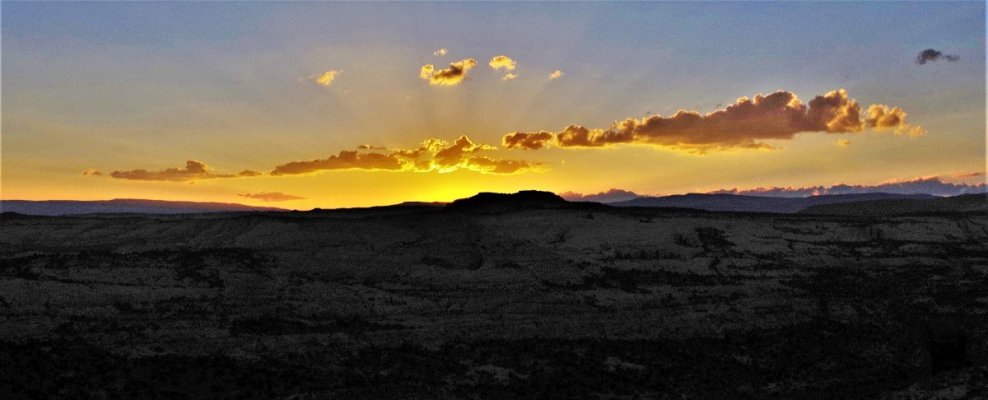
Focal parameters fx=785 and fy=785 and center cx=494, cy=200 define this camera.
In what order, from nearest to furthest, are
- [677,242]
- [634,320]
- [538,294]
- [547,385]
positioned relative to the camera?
1. [547,385]
2. [634,320]
3. [538,294]
4. [677,242]

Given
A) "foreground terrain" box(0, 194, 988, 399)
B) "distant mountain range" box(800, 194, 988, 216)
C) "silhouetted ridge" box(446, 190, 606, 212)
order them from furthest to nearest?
"distant mountain range" box(800, 194, 988, 216) < "silhouetted ridge" box(446, 190, 606, 212) < "foreground terrain" box(0, 194, 988, 399)

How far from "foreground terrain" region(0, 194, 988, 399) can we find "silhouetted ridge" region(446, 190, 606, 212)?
26.6 ft

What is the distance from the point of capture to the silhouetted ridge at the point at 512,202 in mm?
71812

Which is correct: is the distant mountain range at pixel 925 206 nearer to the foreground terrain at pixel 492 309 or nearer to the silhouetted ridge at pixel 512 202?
the foreground terrain at pixel 492 309

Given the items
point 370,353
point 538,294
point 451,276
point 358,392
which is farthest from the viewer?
point 451,276

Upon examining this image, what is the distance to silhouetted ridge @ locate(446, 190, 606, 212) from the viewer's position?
2827 inches

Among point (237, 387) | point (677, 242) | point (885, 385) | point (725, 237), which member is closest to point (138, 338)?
point (237, 387)

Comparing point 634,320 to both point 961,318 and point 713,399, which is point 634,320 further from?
point 961,318

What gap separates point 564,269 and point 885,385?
22.4 metres

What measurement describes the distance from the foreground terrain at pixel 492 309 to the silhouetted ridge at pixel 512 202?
810 cm

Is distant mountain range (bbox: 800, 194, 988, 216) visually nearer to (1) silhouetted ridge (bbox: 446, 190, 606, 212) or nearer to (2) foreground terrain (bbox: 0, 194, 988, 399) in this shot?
(2) foreground terrain (bbox: 0, 194, 988, 399)

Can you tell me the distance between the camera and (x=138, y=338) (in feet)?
107

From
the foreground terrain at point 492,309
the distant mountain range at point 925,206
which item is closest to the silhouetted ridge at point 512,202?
the foreground terrain at point 492,309

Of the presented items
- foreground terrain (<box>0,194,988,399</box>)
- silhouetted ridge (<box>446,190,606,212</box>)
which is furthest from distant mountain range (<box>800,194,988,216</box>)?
silhouetted ridge (<box>446,190,606,212</box>)
